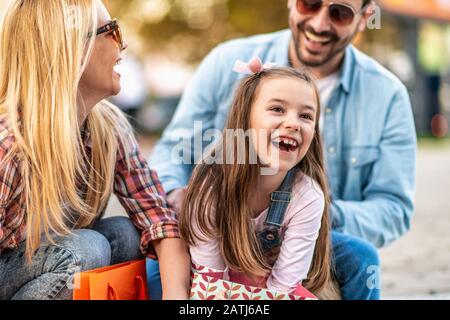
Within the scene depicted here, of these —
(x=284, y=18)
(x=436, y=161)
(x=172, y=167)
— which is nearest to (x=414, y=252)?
(x=172, y=167)

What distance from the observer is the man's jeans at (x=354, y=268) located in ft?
9.91

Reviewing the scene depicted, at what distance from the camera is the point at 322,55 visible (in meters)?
3.62

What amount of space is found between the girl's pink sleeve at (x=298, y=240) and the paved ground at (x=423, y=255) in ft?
4.53

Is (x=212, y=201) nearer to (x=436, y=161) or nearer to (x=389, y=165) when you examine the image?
(x=389, y=165)

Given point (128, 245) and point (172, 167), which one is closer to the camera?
point (128, 245)

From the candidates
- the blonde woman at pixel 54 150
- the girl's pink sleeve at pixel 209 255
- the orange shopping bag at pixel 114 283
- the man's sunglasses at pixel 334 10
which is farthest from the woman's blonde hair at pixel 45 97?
the man's sunglasses at pixel 334 10

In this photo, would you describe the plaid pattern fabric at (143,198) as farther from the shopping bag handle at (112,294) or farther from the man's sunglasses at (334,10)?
the man's sunglasses at (334,10)

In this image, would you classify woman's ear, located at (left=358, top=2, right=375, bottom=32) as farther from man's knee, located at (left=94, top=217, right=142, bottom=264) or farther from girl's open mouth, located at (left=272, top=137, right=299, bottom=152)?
man's knee, located at (left=94, top=217, right=142, bottom=264)

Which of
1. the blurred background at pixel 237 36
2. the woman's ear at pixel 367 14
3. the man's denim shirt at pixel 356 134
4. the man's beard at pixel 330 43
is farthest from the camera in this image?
the blurred background at pixel 237 36

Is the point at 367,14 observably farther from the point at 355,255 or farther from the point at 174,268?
the point at 174,268

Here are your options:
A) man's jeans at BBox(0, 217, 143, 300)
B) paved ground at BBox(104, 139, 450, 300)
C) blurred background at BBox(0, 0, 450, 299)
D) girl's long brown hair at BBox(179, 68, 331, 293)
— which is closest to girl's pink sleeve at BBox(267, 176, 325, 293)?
girl's long brown hair at BBox(179, 68, 331, 293)

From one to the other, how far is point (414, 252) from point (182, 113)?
8.33 feet

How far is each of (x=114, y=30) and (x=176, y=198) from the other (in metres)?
0.71

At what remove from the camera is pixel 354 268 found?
3.03 m
